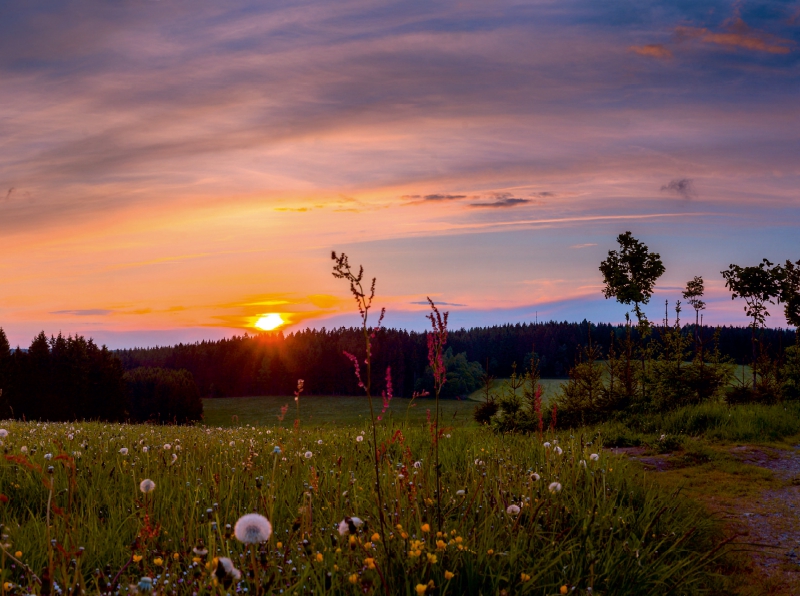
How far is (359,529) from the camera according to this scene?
3865mm

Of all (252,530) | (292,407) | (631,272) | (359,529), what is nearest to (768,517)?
(359,529)

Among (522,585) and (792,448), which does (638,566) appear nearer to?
(522,585)

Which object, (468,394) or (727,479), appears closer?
(727,479)

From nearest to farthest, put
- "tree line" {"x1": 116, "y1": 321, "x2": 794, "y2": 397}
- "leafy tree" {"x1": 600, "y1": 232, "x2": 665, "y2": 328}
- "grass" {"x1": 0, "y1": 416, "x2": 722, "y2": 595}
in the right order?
"grass" {"x1": 0, "y1": 416, "x2": 722, "y2": 595} < "leafy tree" {"x1": 600, "y1": 232, "x2": 665, "y2": 328} < "tree line" {"x1": 116, "y1": 321, "x2": 794, "y2": 397}

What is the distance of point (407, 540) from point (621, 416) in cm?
1258

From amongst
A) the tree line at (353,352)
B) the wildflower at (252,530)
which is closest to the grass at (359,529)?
the wildflower at (252,530)

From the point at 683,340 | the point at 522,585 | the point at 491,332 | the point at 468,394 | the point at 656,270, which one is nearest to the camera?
the point at 522,585

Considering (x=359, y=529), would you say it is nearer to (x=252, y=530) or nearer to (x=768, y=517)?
(x=252, y=530)

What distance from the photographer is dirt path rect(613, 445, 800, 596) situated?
15.4ft

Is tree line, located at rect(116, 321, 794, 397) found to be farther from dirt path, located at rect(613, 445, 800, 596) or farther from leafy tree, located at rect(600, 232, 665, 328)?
dirt path, located at rect(613, 445, 800, 596)

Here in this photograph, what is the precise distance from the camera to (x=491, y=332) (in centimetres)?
8812

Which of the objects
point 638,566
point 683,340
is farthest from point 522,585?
point 683,340

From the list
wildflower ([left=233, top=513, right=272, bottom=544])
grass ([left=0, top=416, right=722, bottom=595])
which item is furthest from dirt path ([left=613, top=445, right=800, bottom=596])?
wildflower ([left=233, top=513, right=272, bottom=544])

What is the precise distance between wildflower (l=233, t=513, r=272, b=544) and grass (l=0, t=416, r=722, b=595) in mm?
171
